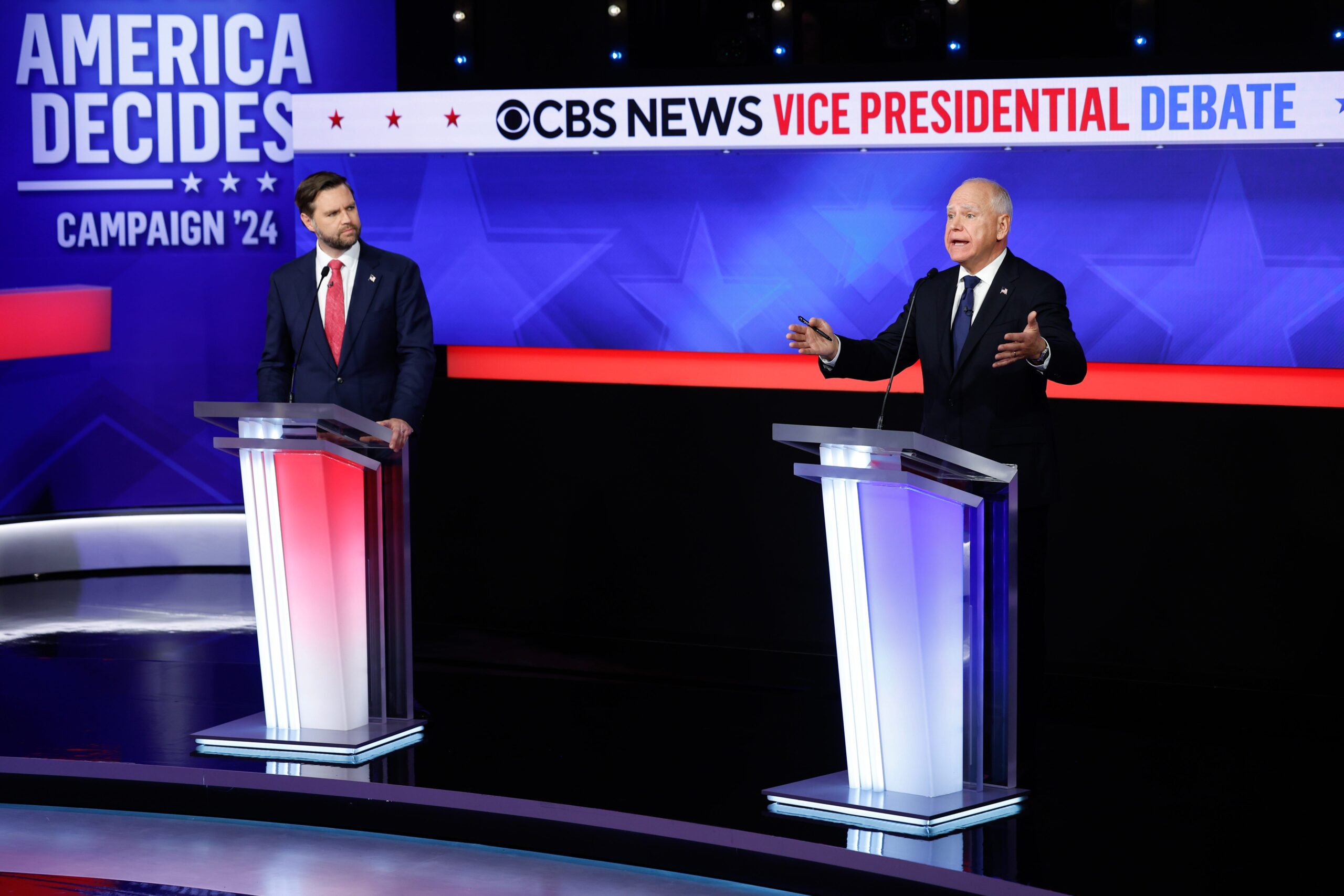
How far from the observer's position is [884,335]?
4.19 metres

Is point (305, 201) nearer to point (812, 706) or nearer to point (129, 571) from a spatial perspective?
point (812, 706)

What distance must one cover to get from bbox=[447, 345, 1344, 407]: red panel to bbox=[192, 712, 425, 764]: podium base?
1772mm

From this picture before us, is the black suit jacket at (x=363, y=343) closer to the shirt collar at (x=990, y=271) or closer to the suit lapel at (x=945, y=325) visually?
the suit lapel at (x=945, y=325)

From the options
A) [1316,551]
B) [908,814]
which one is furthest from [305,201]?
[1316,551]

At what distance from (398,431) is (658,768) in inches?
41.3

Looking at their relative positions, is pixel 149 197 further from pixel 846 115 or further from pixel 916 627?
pixel 916 627

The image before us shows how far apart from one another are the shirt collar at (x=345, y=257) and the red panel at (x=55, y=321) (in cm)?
218

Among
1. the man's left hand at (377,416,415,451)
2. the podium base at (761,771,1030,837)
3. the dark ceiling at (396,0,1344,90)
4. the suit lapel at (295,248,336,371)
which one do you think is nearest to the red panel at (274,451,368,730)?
the man's left hand at (377,416,415,451)

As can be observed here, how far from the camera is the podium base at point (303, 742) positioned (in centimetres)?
404

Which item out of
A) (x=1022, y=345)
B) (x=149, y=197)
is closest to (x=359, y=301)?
(x=1022, y=345)

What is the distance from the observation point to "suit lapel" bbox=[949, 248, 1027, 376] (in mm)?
3873

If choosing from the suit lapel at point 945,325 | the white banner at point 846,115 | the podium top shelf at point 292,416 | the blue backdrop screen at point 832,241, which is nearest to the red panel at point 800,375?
the blue backdrop screen at point 832,241

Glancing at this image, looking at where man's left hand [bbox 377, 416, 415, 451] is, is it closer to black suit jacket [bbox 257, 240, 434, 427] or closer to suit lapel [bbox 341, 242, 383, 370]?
black suit jacket [bbox 257, 240, 434, 427]

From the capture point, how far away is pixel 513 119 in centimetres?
557
